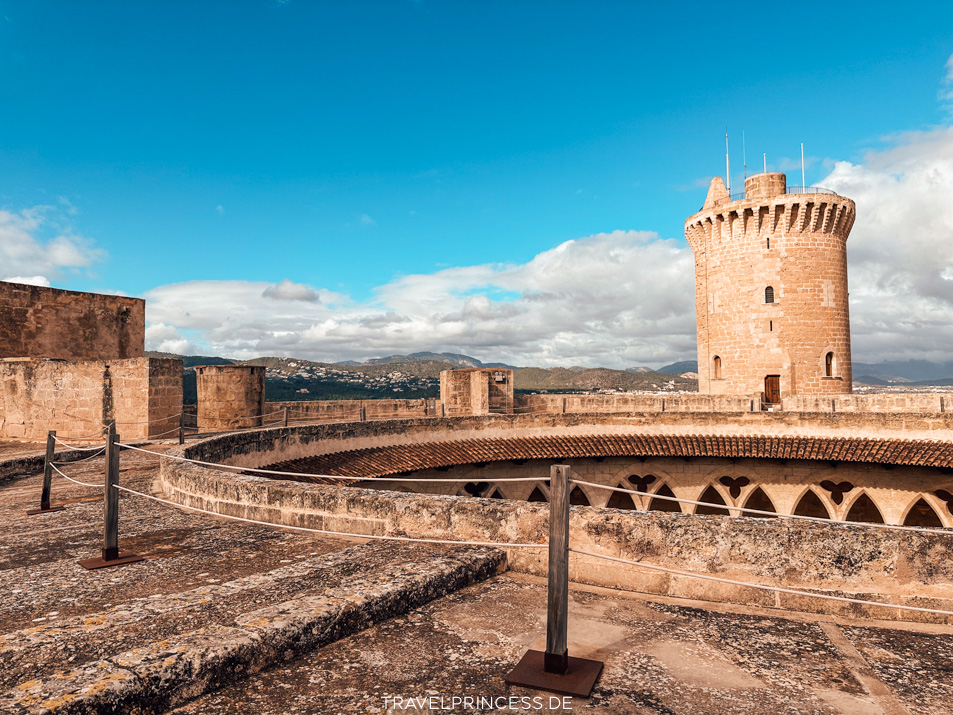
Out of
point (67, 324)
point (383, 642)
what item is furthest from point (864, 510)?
point (67, 324)

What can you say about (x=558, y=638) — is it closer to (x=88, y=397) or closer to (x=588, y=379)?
(x=88, y=397)

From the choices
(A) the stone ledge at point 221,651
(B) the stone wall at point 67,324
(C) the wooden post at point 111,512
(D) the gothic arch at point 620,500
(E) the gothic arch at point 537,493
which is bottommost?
(D) the gothic arch at point 620,500

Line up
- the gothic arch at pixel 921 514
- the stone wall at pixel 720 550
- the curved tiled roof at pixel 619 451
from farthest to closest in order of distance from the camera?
the gothic arch at pixel 921 514 → the curved tiled roof at pixel 619 451 → the stone wall at pixel 720 550

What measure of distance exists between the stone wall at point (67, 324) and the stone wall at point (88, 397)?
2348 millimetres

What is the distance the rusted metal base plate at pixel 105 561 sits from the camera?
4.00 metres

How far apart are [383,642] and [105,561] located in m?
2.41

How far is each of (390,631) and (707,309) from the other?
27.5m

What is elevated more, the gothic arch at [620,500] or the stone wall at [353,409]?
the stone wall at [353,409]

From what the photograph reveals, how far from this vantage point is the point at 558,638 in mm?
2566

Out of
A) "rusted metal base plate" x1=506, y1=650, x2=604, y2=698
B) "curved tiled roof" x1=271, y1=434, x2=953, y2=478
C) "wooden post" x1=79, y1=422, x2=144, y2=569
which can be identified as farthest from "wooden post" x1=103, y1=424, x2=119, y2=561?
"curved tiled roof" x1=271, y1=434, x2=953, y2=478

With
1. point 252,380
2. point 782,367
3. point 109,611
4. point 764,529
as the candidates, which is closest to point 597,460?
point 252,380

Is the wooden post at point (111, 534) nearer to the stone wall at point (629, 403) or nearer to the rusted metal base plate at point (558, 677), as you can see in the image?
the rusted metal base plate at point (558, 677)

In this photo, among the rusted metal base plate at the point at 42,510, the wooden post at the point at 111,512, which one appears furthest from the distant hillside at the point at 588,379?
the wooden post at the point at 111,512

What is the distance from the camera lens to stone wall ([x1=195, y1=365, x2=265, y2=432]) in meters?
14.9
